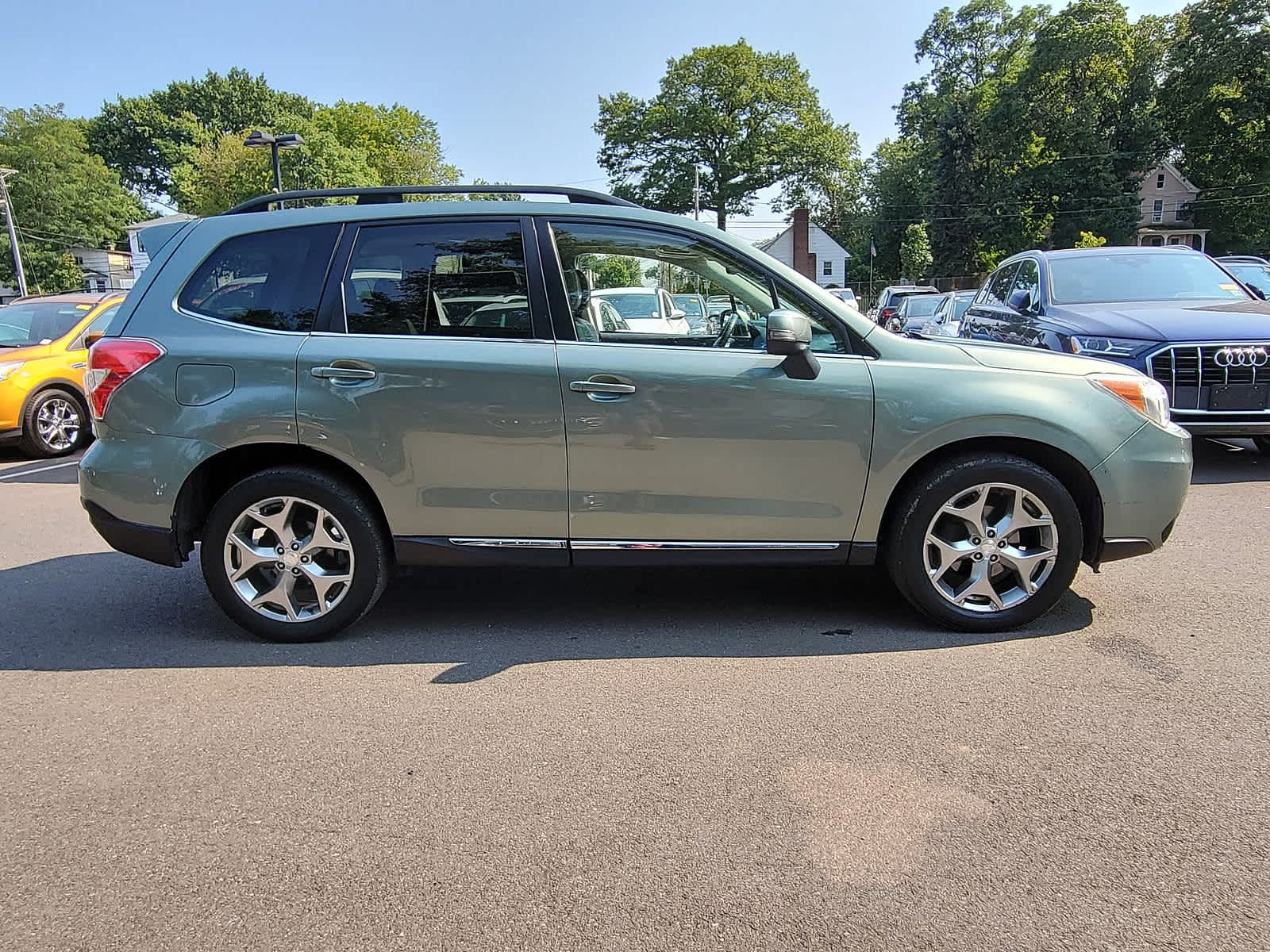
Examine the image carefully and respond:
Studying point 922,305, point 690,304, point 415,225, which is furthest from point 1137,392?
point 922,305

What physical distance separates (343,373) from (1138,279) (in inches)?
293

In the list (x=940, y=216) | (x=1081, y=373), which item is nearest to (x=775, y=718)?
(x=1081, y=373)

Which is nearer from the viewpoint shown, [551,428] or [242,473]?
[551,428]

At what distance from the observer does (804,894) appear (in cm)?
224

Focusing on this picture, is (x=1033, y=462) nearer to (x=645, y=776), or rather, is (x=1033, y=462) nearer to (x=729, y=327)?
(x=729, y=327)

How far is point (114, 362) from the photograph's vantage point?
3.82m

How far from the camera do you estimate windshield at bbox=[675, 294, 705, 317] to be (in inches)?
164

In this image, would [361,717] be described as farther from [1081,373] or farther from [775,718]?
[1081,373]

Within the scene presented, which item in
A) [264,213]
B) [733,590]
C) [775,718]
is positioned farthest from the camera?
[733,590]

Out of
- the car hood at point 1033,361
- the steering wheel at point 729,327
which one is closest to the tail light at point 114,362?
the steering wheel at point 729,327

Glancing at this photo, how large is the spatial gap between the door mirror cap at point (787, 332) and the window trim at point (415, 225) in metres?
0.95

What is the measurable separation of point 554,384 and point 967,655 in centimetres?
210

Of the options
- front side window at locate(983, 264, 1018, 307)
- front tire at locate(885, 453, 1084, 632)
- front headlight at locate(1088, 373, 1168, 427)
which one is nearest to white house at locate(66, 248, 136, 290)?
front side window at locate(983, 264, 1018, 307)

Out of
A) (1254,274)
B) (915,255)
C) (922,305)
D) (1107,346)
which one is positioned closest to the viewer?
(1107,346)
